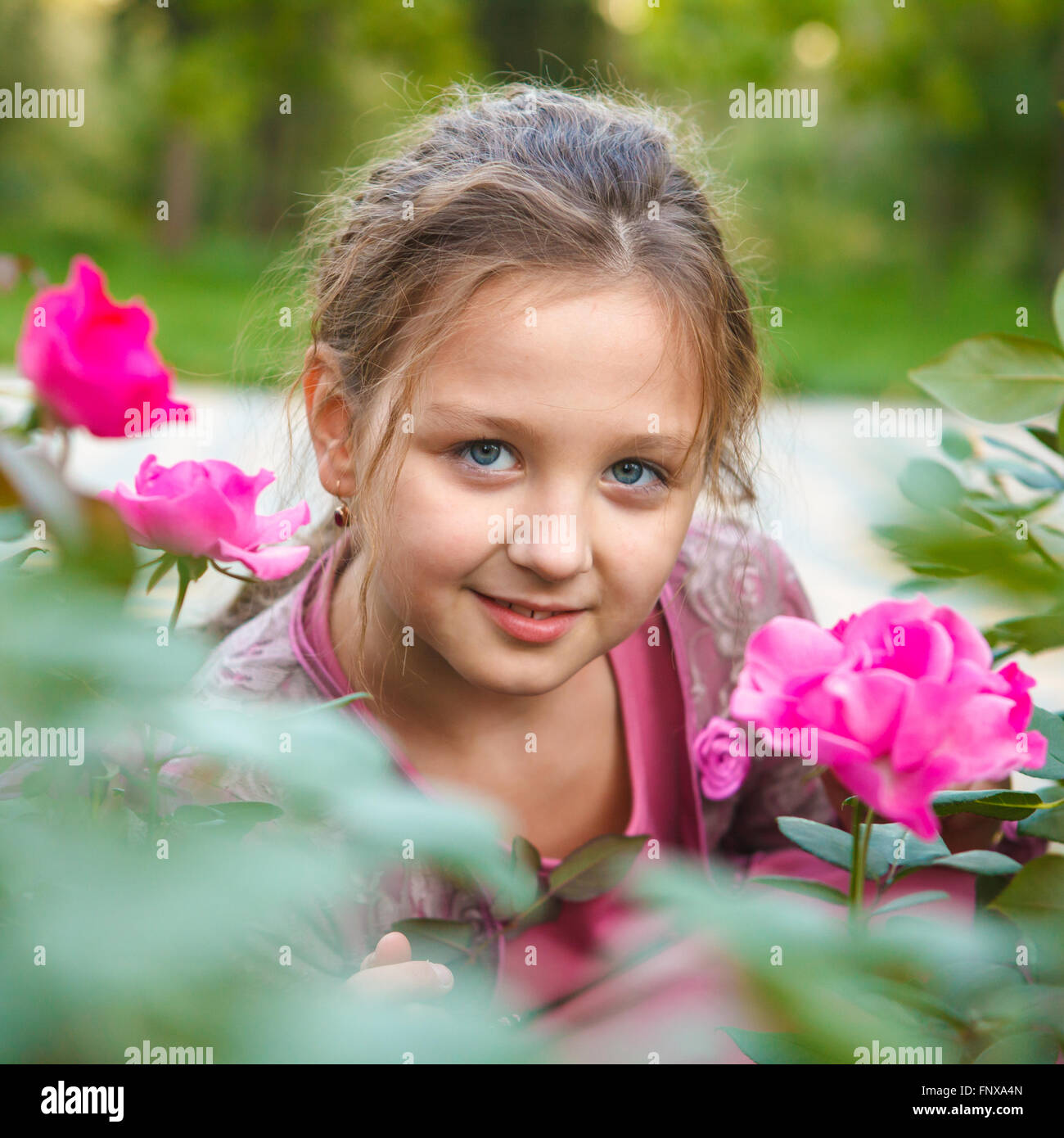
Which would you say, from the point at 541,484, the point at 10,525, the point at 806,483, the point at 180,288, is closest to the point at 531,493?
the point at 541,484

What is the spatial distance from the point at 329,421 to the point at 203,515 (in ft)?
1.31

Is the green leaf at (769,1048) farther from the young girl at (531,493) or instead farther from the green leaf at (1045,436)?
the green leaf at (1045,436)

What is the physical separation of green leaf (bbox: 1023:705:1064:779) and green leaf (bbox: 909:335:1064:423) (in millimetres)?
156

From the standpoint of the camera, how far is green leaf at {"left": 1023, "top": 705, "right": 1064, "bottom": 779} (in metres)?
0.53

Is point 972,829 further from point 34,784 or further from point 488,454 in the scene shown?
point 34,784

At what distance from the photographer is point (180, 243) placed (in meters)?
9.51

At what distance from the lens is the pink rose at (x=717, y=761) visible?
3.68 feet

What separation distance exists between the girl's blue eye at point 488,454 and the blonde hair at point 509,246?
56mm

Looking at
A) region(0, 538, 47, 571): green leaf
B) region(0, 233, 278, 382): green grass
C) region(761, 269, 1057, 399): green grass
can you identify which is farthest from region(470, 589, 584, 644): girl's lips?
region(761, 269, 1057, 399): green grass

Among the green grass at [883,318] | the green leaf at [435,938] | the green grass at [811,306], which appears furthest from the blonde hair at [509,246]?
the green grass at [883,318]

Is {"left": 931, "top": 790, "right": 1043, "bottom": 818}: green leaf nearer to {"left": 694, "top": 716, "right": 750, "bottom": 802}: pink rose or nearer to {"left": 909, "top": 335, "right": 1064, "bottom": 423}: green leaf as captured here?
{"left": 909, "top": 335, "right": 1064, "bottom": 423}: green leaf

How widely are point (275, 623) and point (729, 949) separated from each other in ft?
3.00

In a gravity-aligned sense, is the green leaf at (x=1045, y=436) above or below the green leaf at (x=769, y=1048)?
A: above
